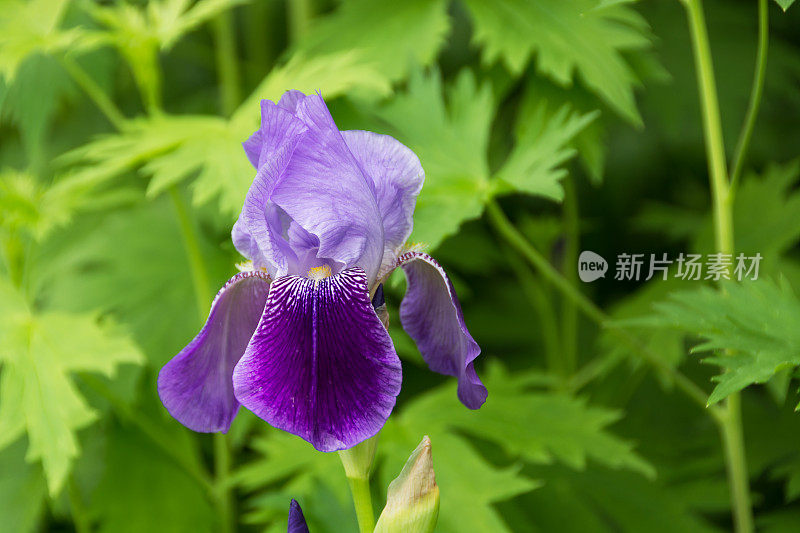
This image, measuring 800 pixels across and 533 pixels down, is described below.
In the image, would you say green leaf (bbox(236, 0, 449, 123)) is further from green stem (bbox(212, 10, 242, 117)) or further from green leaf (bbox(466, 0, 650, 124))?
green stem (bbox(212, 10, 242, 117))

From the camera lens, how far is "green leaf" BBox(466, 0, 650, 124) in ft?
3.84

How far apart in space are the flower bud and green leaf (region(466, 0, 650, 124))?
0.68m

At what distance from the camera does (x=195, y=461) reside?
53.6 inches

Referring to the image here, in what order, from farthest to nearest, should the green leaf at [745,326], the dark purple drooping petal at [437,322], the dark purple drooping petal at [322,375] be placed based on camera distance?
the green leaf at [745,326] → the dark purple drooping petal at [437,322] → the dark purple drooping petal at [322,375]

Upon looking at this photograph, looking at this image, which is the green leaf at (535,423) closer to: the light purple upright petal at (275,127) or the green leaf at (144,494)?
the green leaf at (144,494)

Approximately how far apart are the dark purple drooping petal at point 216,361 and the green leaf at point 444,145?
0.28 metres

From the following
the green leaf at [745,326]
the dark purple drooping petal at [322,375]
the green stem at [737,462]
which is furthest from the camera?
the green stem at [737,462]

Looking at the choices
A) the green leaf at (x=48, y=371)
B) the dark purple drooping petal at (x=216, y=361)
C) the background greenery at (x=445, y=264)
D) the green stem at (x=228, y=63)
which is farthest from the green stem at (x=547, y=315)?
the dark purple drooping petal at (x=216, y=361)

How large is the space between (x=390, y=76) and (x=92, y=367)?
24.6 inches

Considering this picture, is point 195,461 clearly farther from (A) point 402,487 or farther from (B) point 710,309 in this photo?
(B) point 710,309

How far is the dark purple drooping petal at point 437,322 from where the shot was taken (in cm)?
70

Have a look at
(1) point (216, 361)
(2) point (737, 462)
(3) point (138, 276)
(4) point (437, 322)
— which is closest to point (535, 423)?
(2) point (737, 462)

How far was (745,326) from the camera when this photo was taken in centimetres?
86

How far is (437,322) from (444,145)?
1.52 ft
